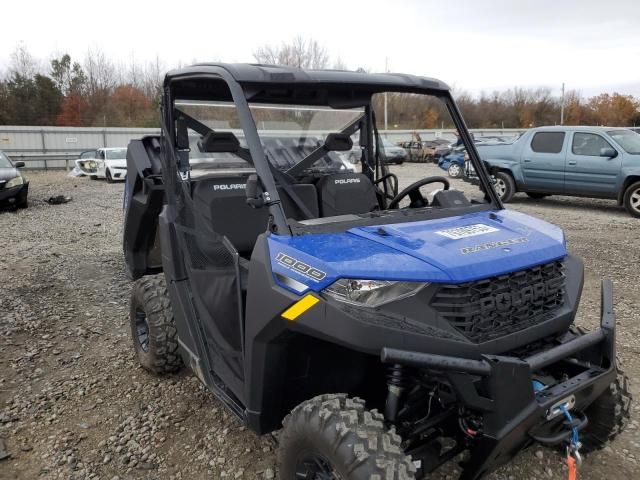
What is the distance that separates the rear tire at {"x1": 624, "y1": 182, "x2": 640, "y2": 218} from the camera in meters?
10.5

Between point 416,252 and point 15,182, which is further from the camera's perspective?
point 15,182

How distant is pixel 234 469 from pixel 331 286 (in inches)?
59.2

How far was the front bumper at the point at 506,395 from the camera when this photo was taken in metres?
2.04

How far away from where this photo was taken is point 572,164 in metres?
11.4

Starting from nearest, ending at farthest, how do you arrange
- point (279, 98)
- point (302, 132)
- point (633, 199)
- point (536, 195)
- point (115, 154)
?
point (279, 98), point (302, 132), point (633, 199), point (536, 195), point (115, 154)

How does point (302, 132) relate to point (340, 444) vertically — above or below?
above

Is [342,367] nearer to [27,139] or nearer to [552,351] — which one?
[552,351]

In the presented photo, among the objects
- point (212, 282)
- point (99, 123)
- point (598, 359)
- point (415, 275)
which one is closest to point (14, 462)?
point (212, 282)

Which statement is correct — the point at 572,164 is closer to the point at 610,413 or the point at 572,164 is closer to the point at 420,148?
the point at 610,413

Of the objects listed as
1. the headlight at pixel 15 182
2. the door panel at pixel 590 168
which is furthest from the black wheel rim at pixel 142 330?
the headlight at pixel 15 182

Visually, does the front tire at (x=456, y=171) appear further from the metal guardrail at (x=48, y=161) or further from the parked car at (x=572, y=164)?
the metal guardrail at (x=48, y=161)

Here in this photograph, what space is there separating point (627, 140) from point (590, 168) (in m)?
0.99

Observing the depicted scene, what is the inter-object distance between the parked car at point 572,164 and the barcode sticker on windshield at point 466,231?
9412 millimetres

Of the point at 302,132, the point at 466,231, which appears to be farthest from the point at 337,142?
the point at 466,231
